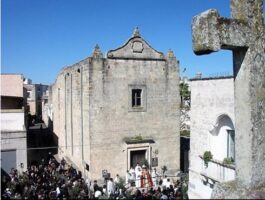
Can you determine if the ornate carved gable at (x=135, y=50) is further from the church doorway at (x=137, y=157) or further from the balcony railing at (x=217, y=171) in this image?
the balcony railing at (x=217, y=171)

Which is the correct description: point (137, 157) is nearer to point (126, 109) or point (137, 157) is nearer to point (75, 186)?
point (126, 109)

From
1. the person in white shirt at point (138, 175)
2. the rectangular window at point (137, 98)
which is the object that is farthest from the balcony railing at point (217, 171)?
the rectangular window at point (137, 98)

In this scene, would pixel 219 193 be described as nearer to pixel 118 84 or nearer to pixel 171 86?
pixel 118 84

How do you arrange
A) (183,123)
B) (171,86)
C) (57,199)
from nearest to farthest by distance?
(57,199)
(171,86)
(183,123)

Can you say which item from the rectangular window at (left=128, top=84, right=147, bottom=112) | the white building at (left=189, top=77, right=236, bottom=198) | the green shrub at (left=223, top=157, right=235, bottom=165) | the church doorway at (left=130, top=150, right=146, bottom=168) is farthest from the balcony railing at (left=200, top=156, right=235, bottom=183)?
the rectangular window at (left=128, top=84, right=147, bottom=112)

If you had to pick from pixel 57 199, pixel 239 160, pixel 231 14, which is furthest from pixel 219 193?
pixel 57 199

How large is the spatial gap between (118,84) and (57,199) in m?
7.92

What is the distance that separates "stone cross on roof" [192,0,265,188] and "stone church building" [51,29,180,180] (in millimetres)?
15153

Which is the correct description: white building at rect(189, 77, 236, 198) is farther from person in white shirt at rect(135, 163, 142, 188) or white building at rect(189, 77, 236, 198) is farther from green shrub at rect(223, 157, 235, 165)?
person in white shirt at rect(135, 163, 142, 188)

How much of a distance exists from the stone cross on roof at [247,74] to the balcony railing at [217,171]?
969 cm

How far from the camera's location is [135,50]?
20188 mm

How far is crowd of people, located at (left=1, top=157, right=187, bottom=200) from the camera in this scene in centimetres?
1381

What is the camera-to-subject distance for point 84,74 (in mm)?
19781

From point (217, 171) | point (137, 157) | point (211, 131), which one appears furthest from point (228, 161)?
point (137, 157)
